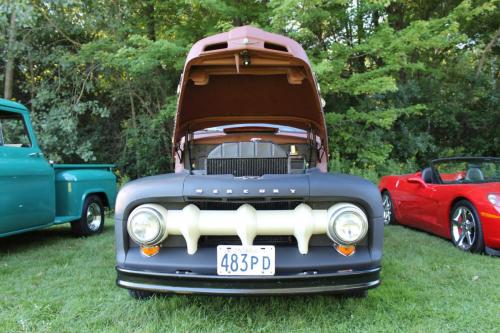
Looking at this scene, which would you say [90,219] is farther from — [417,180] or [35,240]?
[417,180]

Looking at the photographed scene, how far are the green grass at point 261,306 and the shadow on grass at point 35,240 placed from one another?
3.80 ft

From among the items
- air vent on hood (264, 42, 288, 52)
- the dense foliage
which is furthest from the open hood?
the dense foliage

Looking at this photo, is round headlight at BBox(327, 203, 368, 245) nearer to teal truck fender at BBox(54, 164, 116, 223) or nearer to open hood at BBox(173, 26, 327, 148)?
open hood at BBox(173, 26, 327, 148)

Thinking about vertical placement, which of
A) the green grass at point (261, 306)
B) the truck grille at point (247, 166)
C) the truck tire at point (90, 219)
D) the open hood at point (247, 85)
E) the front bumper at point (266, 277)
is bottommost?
the green grass at point (261, 306)

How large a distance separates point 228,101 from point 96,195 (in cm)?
344

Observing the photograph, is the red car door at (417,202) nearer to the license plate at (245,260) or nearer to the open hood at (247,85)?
the open hood at (247,85)

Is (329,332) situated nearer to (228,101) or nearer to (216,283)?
(216,283)

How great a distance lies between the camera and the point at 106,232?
21.4 ft

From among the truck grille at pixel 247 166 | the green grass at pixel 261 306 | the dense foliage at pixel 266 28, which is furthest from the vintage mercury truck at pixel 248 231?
the dense foliage at pixel 266 28

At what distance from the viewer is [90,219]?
6230 mm

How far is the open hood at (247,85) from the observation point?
117 inches

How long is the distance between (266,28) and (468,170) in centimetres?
551

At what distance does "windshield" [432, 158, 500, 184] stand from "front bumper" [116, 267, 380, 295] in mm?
3616

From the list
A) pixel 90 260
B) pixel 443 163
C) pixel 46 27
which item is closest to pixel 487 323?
pixel 443 163
